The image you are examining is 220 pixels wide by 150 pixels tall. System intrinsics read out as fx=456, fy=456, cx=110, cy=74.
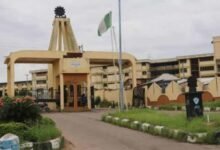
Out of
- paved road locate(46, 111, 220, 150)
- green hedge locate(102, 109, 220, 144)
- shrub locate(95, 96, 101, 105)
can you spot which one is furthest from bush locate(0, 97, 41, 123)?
shrub locate(95, 96, 101, 105)

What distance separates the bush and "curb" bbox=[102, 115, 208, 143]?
454 cm

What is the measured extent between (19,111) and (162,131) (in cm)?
544

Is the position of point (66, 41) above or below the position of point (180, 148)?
above

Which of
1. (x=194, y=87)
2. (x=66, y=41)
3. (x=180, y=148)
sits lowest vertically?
(x=180, y=148)

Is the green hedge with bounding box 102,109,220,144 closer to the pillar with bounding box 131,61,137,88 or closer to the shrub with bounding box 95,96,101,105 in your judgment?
the pillar with bounding box 131,61,137,88

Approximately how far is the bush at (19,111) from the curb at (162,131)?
4538 millimetres

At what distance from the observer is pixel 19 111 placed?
17.2m

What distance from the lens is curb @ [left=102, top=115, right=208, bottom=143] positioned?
49.6 ft

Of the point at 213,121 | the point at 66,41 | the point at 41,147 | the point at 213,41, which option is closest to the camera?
the point at 41,147

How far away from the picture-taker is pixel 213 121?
1644 cm

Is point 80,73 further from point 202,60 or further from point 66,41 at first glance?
point 202,60

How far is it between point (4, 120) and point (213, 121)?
7769 millimetres

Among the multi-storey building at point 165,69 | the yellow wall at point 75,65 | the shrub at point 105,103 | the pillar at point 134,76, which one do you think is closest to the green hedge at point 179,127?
the yellow wall at point 75,65

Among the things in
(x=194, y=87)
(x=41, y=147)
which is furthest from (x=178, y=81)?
(x=41, y=147)
